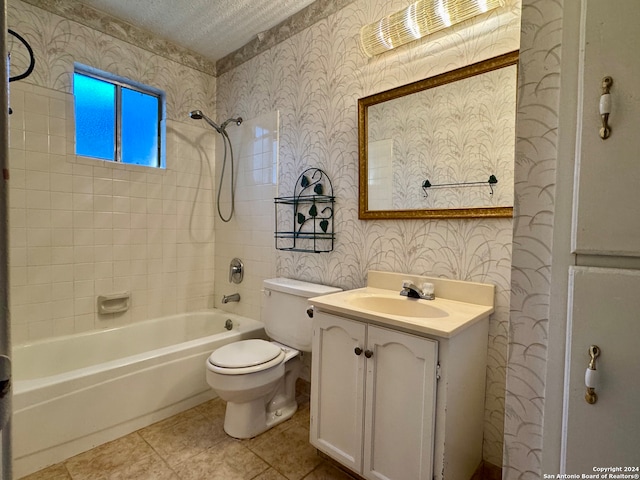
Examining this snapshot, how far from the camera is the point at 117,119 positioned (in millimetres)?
2344

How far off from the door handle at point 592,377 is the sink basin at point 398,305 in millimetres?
755

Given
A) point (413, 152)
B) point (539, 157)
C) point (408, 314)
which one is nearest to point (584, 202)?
point (539, 157)

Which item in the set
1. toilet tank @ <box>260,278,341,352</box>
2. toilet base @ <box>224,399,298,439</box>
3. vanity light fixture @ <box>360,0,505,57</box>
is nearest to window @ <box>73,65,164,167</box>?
toilet tank @ <box>260,278,341,352</box>

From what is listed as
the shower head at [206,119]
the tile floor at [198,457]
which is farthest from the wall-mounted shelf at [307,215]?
the tile floor at [198,457]

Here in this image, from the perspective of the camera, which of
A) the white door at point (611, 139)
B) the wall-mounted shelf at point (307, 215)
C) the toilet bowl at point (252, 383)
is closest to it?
the white door at point (611, 139)

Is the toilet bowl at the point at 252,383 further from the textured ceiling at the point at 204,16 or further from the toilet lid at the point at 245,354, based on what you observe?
the textured ceiling at the point at 204,16

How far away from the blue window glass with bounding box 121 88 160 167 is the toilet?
150cm

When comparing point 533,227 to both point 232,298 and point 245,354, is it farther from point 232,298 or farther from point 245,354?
point 232,298

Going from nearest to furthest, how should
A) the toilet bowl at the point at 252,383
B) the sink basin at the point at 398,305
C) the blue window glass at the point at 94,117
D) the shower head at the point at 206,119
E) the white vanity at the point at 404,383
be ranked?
the white vanity at the point at 404,383
the sink basin at the point at 398,305
the toilet bowl at the point at 252,383
the blue window glass at the point at 94,117
the shower head at the point at 206,119

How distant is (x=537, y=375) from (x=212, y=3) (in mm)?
2539

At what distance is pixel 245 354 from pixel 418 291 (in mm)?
1007

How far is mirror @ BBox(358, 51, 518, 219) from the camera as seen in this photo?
1353 mm

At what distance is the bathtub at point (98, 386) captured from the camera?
4.80 feet

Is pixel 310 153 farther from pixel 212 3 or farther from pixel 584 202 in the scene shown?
pixel 584 202
